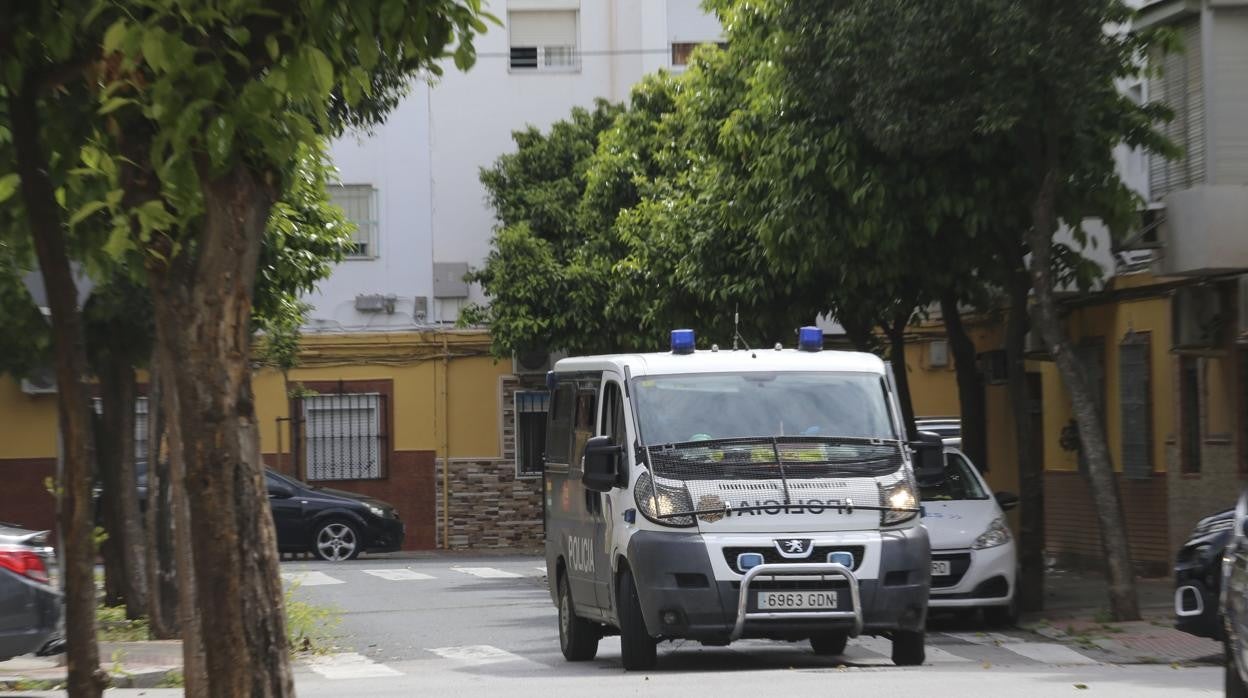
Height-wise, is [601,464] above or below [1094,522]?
above

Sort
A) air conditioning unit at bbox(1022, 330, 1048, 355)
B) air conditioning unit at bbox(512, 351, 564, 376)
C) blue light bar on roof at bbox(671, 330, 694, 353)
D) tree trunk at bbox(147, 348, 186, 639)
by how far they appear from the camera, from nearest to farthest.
Result: blue light bar on roof at bbox(671, 330, 694, 353)
tree trunk at bbox(147, 348, 186, 639)
air conditioning unit at bbox(1022, 330, 1048, 355)
air conditioning unit at bbox(512, 351, 564, 376)

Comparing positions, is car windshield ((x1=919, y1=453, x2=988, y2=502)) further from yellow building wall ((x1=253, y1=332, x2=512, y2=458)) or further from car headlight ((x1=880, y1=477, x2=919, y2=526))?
yellow building wall ((x1=253, y1=332, x2=512, y2=458))

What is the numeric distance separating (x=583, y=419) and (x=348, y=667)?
2.74 m

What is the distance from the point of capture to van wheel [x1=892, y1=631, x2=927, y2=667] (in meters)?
13.1

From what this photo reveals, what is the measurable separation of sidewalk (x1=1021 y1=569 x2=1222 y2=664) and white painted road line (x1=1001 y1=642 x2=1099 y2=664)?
0.20 meters

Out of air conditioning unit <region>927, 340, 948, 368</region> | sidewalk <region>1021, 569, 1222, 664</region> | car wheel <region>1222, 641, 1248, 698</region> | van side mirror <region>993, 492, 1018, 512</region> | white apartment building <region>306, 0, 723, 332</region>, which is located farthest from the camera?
white apartment building <region>306, 0, 723, 332</region>

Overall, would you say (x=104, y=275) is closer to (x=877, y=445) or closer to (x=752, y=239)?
(x=877, y=445)

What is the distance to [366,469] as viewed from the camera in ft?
117

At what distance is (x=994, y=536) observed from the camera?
17016mm

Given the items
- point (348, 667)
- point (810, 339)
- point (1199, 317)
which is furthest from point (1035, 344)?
point (348, 667)

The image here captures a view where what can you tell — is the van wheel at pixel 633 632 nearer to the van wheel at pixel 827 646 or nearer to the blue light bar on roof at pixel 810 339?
the van wheel at pixel 827 646

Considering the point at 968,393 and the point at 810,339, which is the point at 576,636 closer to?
the point at 810,339

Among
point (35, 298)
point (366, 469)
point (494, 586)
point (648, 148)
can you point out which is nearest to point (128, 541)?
point (35, 298)

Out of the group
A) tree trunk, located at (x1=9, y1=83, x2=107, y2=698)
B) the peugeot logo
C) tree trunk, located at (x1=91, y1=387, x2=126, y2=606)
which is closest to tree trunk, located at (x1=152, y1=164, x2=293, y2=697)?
tree trunk, located at (x1=9, y1=83, x2=107, y2=698)
